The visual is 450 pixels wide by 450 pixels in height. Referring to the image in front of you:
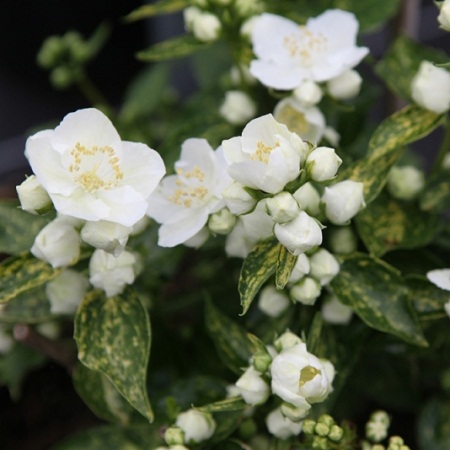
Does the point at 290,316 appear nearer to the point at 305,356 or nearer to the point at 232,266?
the point at 305,356

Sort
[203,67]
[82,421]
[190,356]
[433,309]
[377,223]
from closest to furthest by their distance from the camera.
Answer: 1. [433,309]
2. [377,223]
3. [190,356]
4. [82,421]
5. [203,67]

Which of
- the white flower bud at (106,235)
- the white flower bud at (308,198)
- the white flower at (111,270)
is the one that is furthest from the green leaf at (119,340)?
the white flower bud at (308,198)

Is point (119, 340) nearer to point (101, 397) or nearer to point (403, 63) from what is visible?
point (101, 397)

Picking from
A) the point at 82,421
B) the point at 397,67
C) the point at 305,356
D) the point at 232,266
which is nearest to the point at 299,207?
the point at 305,356

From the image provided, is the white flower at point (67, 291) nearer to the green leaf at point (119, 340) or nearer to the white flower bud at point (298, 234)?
the green leaf at point (119, 340)

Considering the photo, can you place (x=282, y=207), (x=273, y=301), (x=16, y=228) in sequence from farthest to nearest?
(x=16, y=228) → (x=273, y=301) → (x=282, y=207)

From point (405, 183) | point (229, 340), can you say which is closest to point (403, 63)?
point (405, 183)

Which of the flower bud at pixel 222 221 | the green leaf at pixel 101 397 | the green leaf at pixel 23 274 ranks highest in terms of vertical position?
the flower bud at pixel 222 221
